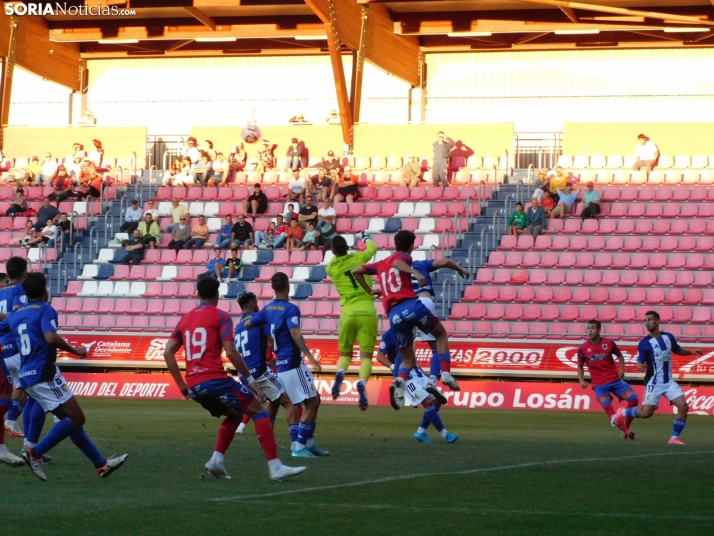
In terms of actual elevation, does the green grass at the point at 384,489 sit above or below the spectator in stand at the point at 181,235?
below

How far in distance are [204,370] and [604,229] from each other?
2018 cm

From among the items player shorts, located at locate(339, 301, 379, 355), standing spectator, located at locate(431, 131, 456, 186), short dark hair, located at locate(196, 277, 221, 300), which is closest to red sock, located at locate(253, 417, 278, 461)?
short dark hair, located at locate(196, 277, 221, 300)

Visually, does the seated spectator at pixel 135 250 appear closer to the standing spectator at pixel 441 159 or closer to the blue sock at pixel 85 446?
the standing spectator at pixel 441 159

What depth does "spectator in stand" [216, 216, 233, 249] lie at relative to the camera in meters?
30.2

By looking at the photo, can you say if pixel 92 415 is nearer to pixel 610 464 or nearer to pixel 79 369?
pixel 79 369

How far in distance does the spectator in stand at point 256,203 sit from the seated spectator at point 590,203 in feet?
26.5

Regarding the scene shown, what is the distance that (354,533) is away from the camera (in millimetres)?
7496

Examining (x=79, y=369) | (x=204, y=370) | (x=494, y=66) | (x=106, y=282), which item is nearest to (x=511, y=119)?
(x=494, y=66)

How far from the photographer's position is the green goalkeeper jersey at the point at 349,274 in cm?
1481

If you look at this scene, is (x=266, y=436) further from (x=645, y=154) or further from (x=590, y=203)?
(x=645, y=154)

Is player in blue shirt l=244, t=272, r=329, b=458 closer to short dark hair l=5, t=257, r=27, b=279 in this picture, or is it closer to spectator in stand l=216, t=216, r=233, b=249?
short dark hair l=5, t=257, r=27, b=279

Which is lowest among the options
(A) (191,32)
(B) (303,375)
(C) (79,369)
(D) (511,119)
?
(C) (79,369)

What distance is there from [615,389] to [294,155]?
18.4 metres

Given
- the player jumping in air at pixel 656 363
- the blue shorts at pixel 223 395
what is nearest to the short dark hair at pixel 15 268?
the blue shorts at pixel 223 395
